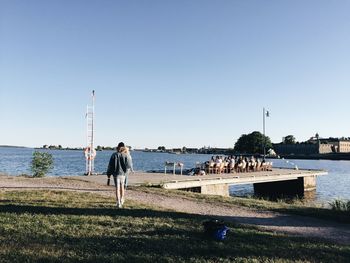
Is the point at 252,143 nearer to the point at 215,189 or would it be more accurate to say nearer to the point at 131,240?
the point at 215,189

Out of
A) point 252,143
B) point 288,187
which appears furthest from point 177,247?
point 252,143

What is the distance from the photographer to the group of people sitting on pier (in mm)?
33594

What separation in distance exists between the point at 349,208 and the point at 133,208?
8.06 m

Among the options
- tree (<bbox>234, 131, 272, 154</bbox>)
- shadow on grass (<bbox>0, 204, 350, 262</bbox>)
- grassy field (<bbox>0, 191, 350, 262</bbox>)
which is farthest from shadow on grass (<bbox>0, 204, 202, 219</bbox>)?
tree (<bbox>234, 131, 272, 154</bbox>)

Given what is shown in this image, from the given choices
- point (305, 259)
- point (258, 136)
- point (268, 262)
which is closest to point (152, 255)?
point (268, 262)

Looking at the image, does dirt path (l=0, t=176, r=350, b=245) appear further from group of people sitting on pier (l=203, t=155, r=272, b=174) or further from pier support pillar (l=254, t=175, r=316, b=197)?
pier support pillar (l=254, t=175, r=316, b=197)

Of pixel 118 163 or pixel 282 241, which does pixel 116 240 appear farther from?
pixel 118 163

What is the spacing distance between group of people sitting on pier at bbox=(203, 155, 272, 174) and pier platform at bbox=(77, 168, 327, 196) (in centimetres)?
137

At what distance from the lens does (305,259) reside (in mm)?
8039

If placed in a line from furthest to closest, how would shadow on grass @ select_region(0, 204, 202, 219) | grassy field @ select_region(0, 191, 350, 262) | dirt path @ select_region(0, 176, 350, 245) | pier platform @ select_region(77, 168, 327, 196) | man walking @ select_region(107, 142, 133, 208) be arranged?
1. pier platform @ select_region(77, 168, 327, 196)
2. man walking @ select_region(107, 142, 133, 208)
3. shadow on grass @ select_region(0, 204, 202, 219)
4. dirt path @ select_region(0, 176, 350, 245)
5. grassy field @ select_region(0, 191, 350, 262)

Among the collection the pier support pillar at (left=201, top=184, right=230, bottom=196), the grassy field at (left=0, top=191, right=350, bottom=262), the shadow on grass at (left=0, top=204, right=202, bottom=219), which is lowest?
the pier support pillar at (left=201, top=184, right=230, bottom=196)

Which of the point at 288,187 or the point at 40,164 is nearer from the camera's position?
the point at 40,164

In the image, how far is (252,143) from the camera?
152 meters

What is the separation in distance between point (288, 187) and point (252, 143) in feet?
375
